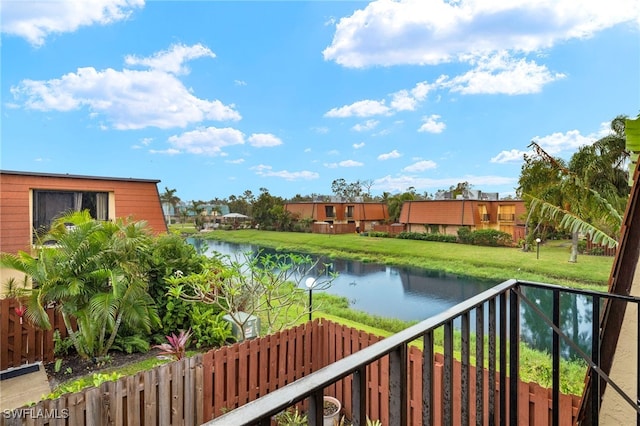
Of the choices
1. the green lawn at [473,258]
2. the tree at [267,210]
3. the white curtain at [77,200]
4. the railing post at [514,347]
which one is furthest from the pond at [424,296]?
the tree at [267,210]

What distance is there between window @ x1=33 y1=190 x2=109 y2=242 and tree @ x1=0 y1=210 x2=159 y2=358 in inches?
157

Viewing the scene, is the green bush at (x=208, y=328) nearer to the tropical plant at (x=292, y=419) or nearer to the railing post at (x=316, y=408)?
the tropical plant at (x=292, y=419)

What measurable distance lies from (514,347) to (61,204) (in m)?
9.71

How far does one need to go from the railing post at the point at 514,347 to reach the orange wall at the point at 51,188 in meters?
7.95

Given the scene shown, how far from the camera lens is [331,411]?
2.96 metres

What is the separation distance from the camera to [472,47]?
1741cm

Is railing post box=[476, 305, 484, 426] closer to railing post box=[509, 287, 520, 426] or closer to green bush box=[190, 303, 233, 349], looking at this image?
railing post box=[509, 287, 520, 426]

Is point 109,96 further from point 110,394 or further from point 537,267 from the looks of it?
point 537,267

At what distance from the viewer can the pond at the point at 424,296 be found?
6.62 meters

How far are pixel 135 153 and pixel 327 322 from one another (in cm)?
2954

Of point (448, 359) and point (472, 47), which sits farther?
point (472, 47)

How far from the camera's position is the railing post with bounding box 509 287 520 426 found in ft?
3.99

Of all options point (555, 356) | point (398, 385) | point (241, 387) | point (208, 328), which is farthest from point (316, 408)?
point (208, 328)

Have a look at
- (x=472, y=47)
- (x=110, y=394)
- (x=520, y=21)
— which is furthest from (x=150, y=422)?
(x=472, y=47)
